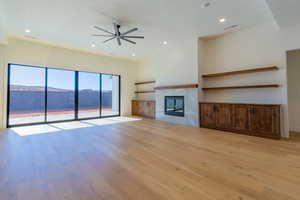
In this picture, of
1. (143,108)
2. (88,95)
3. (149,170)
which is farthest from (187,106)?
(88,95)

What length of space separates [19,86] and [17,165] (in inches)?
171

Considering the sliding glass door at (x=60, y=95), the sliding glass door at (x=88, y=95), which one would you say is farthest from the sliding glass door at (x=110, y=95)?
the sliding glass door at (x=60, y=95)

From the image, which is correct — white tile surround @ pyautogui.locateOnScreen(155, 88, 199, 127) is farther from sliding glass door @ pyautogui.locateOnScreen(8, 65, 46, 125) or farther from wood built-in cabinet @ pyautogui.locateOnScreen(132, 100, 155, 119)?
sliding glass door @ pyautogui.locateOnScreen(8, 65, 46, 125)

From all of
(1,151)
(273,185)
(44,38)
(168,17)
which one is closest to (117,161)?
(273,185)

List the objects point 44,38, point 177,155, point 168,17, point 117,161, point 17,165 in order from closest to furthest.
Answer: point 17,165
point 117,161
point 177,155
point 168,17
point 44,38

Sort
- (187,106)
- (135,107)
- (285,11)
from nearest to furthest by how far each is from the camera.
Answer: (285,11) → (187,106) → (135,107)

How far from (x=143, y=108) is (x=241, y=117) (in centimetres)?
459

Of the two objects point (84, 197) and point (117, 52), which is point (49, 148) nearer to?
point (84, 197)

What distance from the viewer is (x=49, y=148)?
300cm

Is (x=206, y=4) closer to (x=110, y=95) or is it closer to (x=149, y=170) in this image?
(x=149, y=170)

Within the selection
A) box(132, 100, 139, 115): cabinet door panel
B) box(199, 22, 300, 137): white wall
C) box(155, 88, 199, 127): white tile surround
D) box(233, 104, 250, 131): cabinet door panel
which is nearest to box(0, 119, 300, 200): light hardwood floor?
box(233, 104, 250, 131): cabinet door panel

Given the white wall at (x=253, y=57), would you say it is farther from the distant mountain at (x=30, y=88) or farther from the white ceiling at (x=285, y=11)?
the distant mountain at (x=30, y=88)

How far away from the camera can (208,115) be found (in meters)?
4.88

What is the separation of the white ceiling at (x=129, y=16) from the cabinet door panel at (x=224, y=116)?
244 centimetres
